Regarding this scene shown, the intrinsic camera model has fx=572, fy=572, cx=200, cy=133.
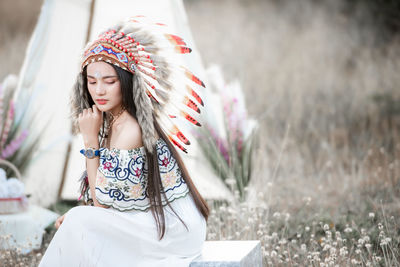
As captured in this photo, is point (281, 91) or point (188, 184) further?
point (281, 91)

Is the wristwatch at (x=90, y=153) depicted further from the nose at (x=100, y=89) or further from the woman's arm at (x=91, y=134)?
the nose at (x=100, y=89)

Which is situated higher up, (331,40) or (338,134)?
(331,40)

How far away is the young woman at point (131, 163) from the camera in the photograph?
283 cm

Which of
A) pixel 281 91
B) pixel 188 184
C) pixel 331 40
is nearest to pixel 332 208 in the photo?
pixel 188 184

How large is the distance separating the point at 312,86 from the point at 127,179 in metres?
8.15

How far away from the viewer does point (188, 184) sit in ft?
10.4

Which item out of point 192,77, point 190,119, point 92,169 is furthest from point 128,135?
point 192,77

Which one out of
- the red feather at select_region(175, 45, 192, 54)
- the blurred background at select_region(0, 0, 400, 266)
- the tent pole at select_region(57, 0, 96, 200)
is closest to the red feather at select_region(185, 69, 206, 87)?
the red feather at select_region(175, 45, 192, 54)

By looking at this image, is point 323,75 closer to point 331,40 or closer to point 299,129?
point 331,40

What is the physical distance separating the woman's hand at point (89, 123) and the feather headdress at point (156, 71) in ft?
0.45

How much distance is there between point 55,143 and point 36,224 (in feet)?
4.08

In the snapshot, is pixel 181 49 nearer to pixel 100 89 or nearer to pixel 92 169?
pixel 100 89

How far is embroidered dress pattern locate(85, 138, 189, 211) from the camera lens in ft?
9.67

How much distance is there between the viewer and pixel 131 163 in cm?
298
